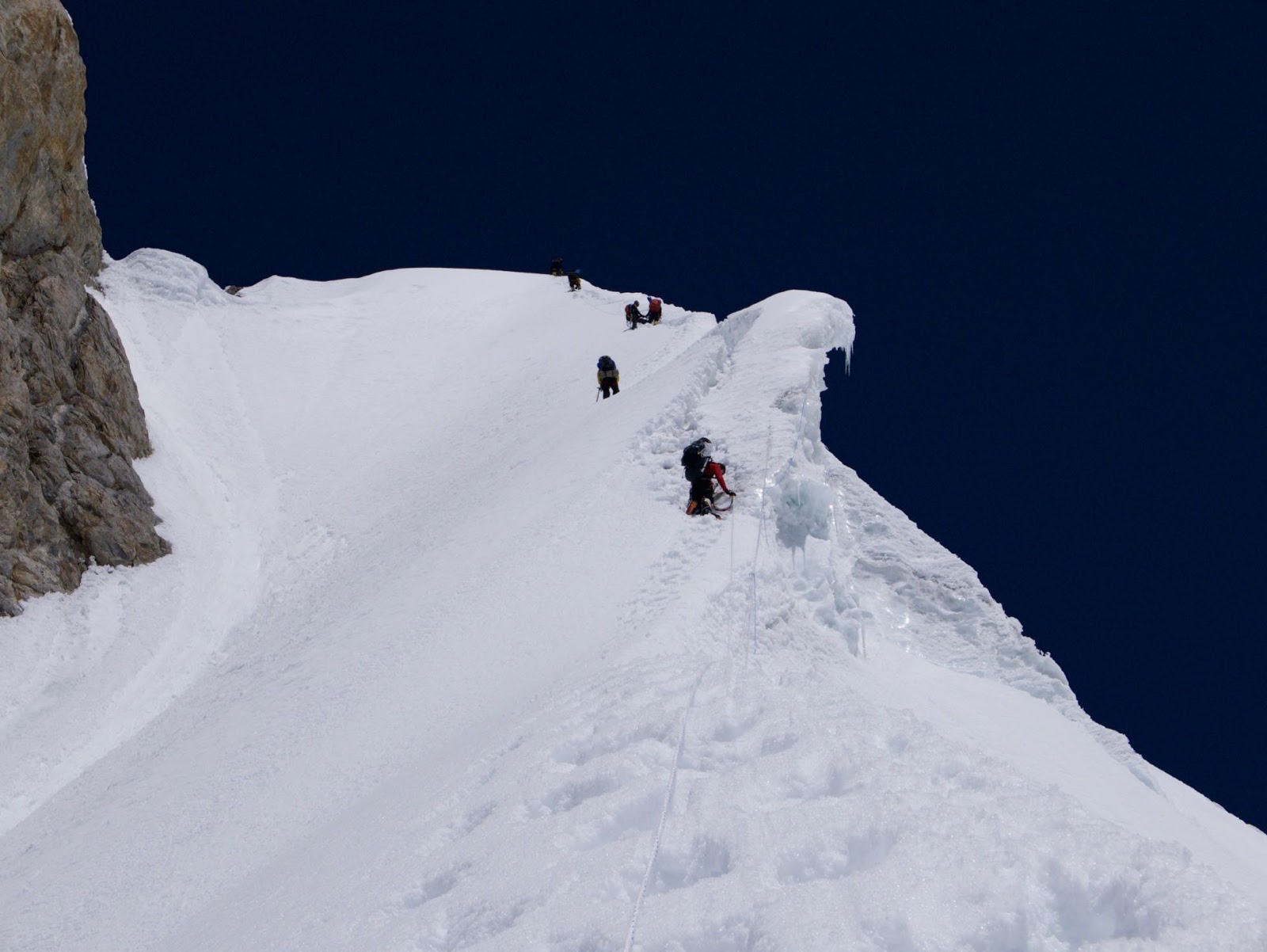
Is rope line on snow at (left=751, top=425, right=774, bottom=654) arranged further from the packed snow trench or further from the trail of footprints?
the trail of footprints

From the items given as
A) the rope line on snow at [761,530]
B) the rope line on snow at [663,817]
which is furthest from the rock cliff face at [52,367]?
the rope line on snow at [663,817]

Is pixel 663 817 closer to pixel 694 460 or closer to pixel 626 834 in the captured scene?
pixel 626 834

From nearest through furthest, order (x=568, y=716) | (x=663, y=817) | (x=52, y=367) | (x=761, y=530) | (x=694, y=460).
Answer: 1. (x=663, y=817)
2. (x=568, y=716)
3. (x=761, y=530)
4. (x=694, y=460)
5. (x=52, y=367)

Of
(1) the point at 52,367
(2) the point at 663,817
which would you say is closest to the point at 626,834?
(2) the point at 663,817

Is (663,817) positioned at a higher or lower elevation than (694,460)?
lower

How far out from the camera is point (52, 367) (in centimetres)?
1792

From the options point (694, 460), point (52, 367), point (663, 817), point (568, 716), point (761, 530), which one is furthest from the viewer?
point (52, 367)

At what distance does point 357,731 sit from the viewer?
979 cm

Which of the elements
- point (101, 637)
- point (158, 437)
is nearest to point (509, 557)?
point (101, 637)

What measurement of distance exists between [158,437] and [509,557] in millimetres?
11924

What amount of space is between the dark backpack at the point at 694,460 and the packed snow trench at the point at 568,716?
1.72ft

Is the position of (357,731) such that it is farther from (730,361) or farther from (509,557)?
(730,361)

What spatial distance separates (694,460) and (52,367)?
12630mm

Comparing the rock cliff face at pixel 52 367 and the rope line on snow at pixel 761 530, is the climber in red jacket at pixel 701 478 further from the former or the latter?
the rock cliff face at pixel 52 367
